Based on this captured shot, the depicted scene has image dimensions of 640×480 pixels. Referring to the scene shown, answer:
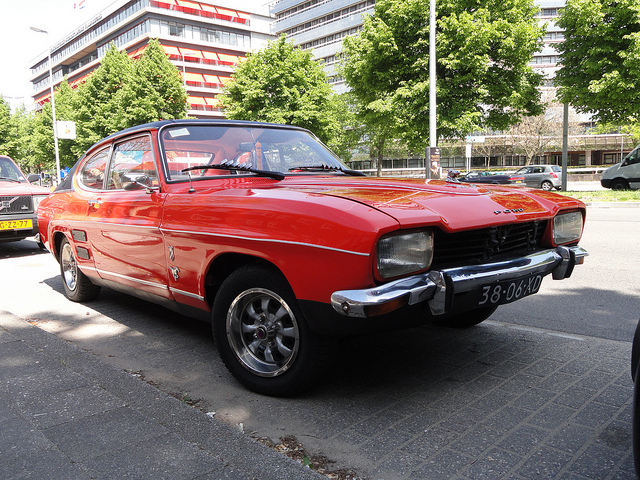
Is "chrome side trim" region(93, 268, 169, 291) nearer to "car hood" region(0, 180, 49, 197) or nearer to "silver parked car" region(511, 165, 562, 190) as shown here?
"car hood" region(0, 180, 49, 197)

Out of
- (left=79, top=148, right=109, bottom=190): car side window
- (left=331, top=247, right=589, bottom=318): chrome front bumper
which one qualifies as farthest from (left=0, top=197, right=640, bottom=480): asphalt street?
(left=79, top=148, right=109, bottom=190): car side window

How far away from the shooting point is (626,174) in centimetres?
2248

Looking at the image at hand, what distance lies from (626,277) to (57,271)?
287 inches

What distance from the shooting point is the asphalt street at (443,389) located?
88.8 inches

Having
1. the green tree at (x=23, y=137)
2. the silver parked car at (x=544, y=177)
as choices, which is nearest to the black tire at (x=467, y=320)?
A: the silver parked car at (x=544, y=177)

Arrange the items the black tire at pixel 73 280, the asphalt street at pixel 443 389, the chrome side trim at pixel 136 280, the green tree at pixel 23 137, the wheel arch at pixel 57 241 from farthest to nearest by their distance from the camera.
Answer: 1. the green tree at pixel 23 137
2. the wheel arch at pixel 57 241
3. the black tire at pixel 73 280
4. the chrome side trim at pixel 136 280
5. the asphalt street at pixel 443 389

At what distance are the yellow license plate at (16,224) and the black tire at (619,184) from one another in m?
23.0

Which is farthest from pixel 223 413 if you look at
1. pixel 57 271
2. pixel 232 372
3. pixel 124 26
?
pixel 124 26

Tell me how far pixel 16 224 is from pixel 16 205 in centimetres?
33

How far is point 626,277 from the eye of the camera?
230 inches

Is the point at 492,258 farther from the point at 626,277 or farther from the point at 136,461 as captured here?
the point at 626,277

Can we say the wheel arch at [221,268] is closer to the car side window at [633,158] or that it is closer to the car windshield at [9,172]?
the car windshield at [9,172]

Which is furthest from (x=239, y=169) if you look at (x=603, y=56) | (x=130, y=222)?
(x=603, y=56)

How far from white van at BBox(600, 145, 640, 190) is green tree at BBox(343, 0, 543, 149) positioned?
14.8 feet
